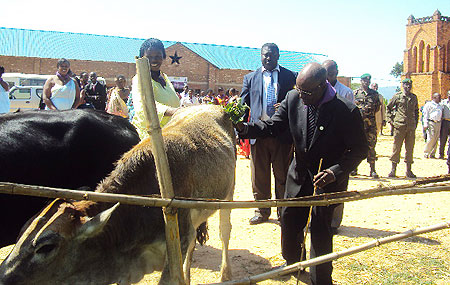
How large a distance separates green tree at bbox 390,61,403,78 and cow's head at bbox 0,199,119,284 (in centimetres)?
8082

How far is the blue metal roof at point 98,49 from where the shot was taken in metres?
35.2

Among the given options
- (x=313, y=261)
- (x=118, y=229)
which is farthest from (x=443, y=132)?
Result: (x=118, y=229)

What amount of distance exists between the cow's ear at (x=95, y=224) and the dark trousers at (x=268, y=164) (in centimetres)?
370

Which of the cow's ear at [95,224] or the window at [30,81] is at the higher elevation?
the window at [30,81]

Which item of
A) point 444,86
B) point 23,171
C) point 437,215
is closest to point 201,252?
point 23,171

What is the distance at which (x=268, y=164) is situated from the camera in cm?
614

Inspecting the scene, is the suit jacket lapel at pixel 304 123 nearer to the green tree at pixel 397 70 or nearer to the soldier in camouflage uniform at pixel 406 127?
the soldier in camouflage uniform at pixel 406 127

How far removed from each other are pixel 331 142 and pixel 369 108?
5969 mm

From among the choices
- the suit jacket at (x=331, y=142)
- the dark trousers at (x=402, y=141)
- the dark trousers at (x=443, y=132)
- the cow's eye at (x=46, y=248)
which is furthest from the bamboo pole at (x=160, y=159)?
the dark trousers at (x=443, y=132)

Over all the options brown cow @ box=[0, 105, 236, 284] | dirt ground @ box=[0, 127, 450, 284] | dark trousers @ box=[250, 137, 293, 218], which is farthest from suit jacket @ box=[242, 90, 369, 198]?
dark trousers @ box=[250, 137, 293, 218]

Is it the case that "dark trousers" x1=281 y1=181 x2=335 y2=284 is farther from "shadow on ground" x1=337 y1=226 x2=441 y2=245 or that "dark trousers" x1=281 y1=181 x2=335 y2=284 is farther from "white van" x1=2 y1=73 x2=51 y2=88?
"white van" x1=2 y1=73 x2=51 y2=88

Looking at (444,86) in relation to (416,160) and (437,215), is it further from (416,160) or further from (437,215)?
(437,215)

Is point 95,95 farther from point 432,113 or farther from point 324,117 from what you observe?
point 432,113

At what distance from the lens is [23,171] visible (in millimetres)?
3289
